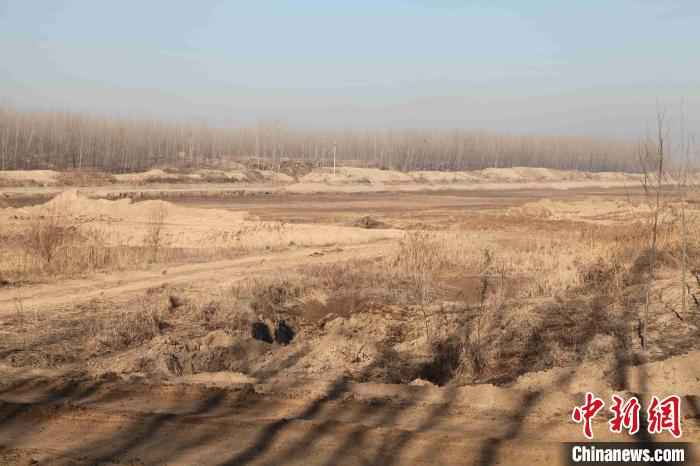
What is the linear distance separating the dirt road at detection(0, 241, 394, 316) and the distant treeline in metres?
54.5

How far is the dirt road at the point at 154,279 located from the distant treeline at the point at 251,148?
54.5m

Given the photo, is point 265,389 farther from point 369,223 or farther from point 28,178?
point 28,178

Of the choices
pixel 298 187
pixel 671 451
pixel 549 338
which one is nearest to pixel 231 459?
pixel 671 451

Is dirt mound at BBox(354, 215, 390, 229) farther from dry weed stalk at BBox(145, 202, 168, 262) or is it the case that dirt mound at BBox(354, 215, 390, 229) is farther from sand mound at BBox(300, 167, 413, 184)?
sand mound at BBox(300, 167, 413, 184)

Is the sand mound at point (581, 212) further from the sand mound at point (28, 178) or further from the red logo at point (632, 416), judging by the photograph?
the sand mound at point (28, 178)

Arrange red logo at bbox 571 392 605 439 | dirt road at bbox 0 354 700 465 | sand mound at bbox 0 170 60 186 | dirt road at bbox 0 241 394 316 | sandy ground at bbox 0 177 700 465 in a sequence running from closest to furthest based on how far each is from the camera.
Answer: dirt road at bbox 0 354 700 465 → sandy ground at bbox 0 177 700 465 → red logo at bbox 571 392 605 439 → dirt road at bbox 0 241 394 316 → sand mound at bbox 0 170 60 186

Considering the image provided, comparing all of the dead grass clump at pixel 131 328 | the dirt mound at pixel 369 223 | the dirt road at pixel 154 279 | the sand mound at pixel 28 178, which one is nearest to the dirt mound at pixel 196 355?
the dead grass clump at pixel 131 328

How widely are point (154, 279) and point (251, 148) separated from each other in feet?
285

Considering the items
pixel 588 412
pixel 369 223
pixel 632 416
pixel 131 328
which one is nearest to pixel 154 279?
pixel 131 328

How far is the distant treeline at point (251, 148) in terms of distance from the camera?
75000mm

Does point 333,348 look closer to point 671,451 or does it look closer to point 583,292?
point 671,451

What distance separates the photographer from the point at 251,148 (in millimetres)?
99875

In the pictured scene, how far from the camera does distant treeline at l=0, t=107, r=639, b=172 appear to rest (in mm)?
75000

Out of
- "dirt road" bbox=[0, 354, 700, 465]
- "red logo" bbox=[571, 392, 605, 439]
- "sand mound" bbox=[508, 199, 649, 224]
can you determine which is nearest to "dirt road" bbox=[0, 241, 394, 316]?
"dirt road" bbox=[0, 354, 700, 465]
